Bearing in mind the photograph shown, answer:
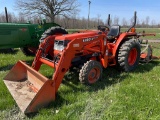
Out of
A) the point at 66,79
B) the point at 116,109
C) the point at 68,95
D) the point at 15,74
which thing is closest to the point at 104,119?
the point at 116,109

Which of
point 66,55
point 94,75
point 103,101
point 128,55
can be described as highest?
point 66,55

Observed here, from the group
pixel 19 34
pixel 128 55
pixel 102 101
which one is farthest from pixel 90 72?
pixel 19 34

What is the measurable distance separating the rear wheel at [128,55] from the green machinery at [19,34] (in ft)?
12.9

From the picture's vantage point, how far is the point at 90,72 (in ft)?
15.9

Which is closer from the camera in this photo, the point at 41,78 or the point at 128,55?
the point at 41,78

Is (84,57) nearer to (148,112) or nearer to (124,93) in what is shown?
(124,93)

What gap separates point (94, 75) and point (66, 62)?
0.97 metres

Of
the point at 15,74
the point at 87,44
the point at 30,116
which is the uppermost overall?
the point at 87,44

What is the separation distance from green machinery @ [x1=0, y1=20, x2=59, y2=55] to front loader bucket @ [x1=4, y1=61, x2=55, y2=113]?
8.47ft

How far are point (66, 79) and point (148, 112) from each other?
257 centimetres

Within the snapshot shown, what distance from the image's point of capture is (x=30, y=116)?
3631mm

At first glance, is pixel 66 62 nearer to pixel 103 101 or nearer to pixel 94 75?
pixel 94 75

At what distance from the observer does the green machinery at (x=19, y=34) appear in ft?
24.2

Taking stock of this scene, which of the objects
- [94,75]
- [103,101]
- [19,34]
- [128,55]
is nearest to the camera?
[103,101]
